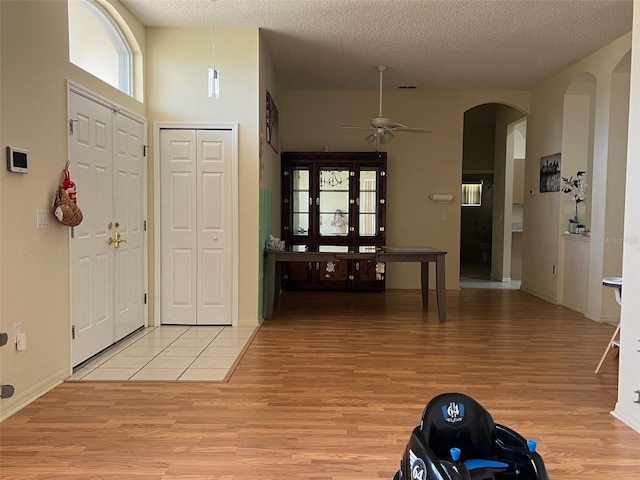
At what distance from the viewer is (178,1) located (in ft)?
14.4

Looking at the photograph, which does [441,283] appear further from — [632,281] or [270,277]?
[632,281]

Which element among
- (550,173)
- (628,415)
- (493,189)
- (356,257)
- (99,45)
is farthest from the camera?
(493,189)

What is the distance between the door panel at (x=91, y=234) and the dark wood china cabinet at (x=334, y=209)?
11.8ft

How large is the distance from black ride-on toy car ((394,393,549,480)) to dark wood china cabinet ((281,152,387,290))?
17.9ft

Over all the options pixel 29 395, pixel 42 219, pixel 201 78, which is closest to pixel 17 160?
pixel 42 219

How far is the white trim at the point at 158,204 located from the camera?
5070mm

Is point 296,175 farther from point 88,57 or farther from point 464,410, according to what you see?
point 464,410

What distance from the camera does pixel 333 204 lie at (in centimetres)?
767

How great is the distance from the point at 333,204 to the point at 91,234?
168 inches

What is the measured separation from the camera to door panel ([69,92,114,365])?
3.70 m

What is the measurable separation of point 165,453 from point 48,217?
1.77 m

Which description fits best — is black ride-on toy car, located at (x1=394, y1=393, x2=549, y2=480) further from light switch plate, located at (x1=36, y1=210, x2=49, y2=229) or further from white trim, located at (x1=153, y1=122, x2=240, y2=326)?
white trim, located at (x1=153, y1=122, x2=240, y2=326)

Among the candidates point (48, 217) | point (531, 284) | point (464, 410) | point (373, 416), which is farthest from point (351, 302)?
point (464, 410)

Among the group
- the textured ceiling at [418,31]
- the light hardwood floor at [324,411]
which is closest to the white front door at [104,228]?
the light hardwood floor at [324,411]
